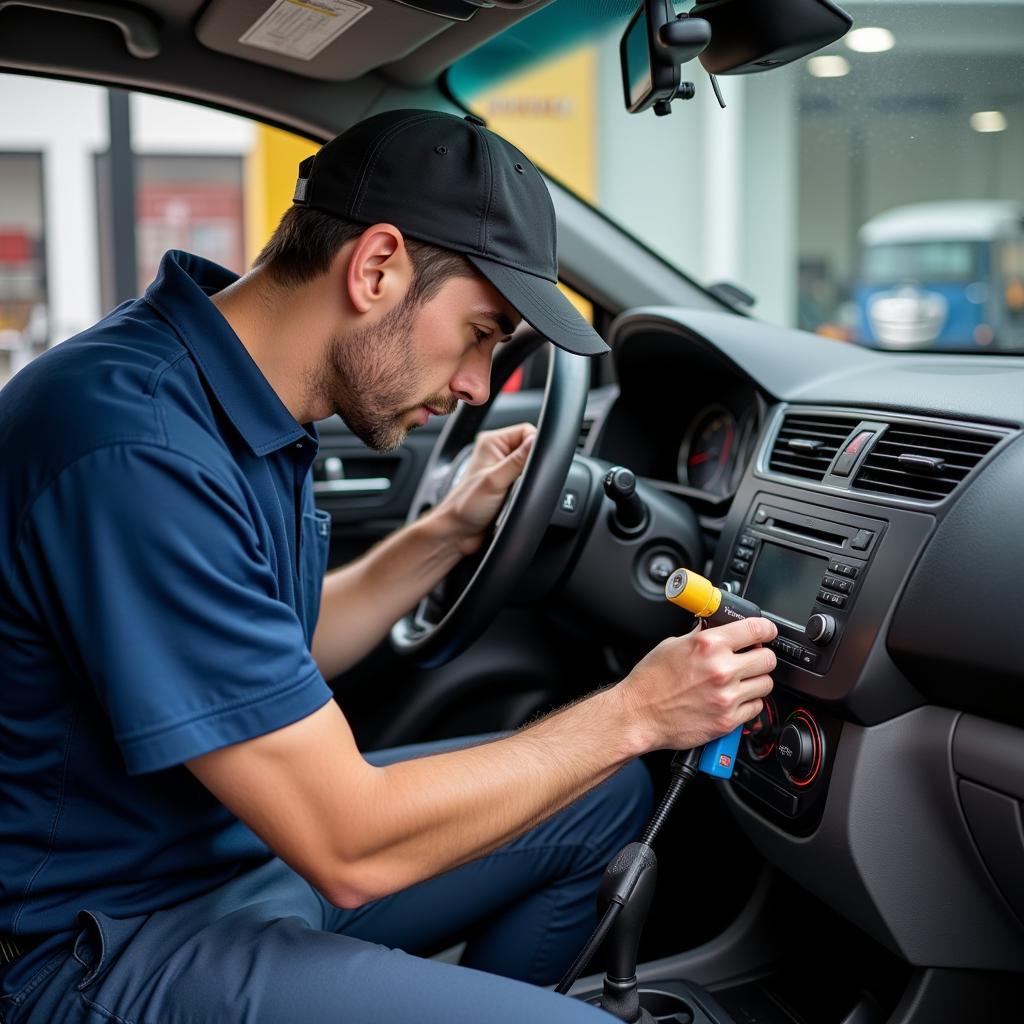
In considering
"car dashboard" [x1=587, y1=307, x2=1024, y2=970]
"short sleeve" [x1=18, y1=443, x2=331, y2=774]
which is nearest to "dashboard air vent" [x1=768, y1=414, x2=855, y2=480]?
"car dashboard" [x1=587, y1=307, x2=1024, y2=970]

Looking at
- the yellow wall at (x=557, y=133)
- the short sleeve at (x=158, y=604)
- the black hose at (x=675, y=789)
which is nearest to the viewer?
the short sleeve at (x=158, y=604)

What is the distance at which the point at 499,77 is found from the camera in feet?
6.15

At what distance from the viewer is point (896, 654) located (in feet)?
4.11

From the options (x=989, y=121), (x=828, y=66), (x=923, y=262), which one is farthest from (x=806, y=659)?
(x=923, y=262)

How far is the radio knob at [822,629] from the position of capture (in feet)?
4.23

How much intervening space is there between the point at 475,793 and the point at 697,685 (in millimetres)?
226

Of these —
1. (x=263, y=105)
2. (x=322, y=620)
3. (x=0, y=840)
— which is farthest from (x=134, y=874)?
(x=263, y=105)

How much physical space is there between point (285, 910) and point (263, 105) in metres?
1.13

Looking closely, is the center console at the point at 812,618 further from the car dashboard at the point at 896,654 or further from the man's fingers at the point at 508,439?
the man's fingers at the point at 508,439

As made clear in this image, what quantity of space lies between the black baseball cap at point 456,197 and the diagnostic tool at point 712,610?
9.7 inches

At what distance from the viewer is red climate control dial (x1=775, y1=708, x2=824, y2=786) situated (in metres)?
1.35

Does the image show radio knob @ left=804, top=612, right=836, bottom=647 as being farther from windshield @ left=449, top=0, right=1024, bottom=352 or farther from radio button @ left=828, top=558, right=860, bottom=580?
windshield @ left=449, top=0, right=1024, bottom=352

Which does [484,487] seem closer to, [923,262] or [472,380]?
[472,380]

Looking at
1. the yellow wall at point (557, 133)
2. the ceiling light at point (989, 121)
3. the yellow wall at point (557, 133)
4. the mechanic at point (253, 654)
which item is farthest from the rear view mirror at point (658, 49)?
the yellow wall at point (557, 133)
